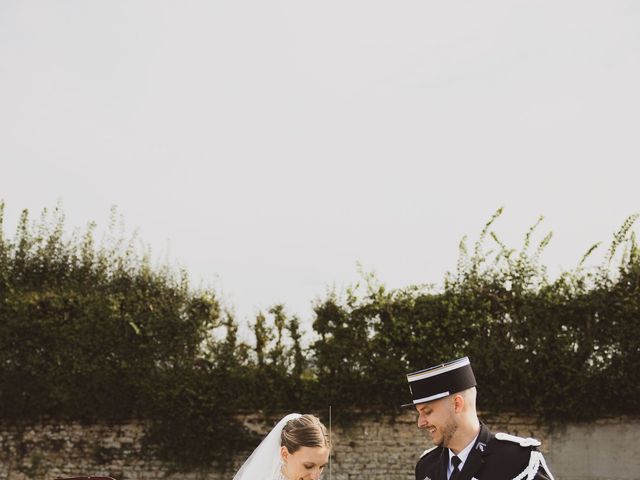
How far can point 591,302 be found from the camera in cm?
1323

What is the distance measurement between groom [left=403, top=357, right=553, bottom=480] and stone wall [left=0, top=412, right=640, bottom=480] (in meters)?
9.20

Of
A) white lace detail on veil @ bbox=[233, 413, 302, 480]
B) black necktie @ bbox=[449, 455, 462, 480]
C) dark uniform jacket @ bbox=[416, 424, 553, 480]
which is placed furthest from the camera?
white lace detail on veil @ bbox=[233, 413, 302, 480]

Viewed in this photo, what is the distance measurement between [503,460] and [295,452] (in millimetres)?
2124

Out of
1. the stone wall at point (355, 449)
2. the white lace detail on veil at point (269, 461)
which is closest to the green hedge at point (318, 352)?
the stone wall at point (355, 449)

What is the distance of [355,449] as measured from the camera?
13.5 m

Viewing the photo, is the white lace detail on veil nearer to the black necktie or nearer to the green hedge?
the black necktie

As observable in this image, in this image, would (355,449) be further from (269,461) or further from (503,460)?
(503,460)

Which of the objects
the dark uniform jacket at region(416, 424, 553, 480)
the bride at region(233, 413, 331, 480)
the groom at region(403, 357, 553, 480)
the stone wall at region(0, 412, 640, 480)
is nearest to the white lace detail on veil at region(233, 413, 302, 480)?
the bride at region(233, 413, 331, 480)

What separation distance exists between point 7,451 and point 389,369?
Result: 7.78m

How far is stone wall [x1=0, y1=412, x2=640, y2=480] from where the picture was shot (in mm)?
12852

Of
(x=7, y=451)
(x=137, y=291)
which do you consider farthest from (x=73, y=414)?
(x=137, y=291)

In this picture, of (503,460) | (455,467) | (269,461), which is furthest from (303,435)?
(503,460)

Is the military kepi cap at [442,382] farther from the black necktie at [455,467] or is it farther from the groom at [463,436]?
the black necktie at [455,467]

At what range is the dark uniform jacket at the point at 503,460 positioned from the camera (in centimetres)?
405
